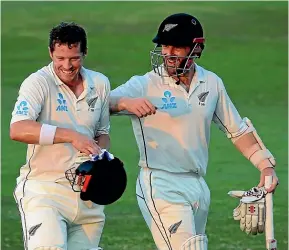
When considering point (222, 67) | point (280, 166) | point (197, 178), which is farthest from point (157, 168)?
point (222, 67)

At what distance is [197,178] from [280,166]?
584cm

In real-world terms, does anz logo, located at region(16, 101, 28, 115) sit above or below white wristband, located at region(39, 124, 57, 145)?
above

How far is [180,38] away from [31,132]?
1.24 meters

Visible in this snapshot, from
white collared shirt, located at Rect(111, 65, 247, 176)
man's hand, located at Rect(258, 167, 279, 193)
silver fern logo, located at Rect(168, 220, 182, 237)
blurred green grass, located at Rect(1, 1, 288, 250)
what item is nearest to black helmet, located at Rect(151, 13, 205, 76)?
white collared shirt, located at Rect(111, 65, 247, 176)

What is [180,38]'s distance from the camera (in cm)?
775

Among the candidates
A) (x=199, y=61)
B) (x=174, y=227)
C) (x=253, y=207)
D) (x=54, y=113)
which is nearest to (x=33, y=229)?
(x=54, y=113)

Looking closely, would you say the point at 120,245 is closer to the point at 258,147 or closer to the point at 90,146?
the point at 258,147

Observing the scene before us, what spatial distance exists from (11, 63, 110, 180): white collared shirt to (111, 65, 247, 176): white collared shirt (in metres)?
0.42

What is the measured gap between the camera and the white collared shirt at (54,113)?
23.8 ft

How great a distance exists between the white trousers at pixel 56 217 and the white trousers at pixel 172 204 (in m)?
0.41

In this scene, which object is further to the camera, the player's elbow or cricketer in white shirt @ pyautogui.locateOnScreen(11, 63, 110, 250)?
cricketer in white shirt @ pyautogui.locateOnScreen(11, 63, 110, 250)

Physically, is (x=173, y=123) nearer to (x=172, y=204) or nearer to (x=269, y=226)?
(x=172, y=204)

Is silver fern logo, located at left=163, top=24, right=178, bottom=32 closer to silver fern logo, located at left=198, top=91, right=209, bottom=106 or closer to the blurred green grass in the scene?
silver fern logo, located at left=198, top=91, right=209, bottom=106

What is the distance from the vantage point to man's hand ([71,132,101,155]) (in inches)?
271
